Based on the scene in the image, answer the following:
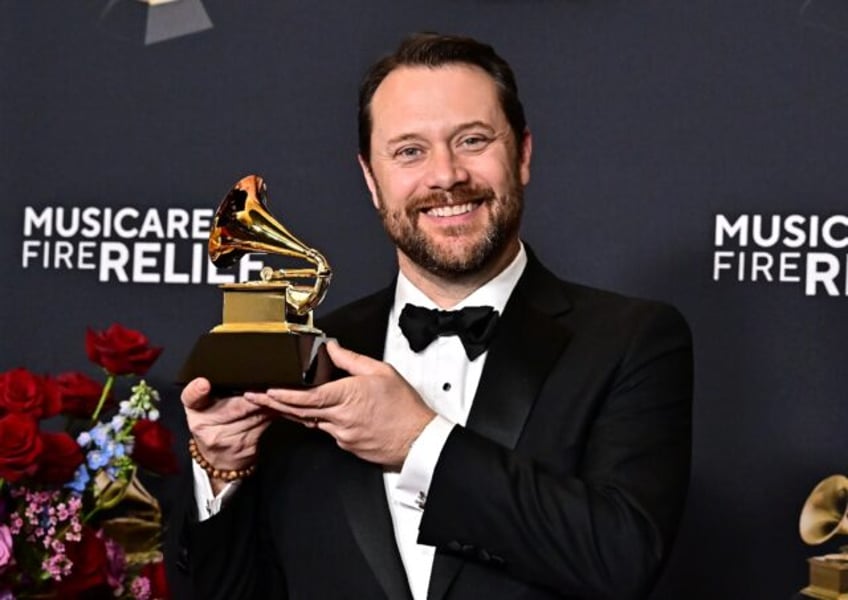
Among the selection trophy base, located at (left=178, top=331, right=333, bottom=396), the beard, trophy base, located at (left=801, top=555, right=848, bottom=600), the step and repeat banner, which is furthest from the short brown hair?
trophy base, located at (left=801, top=555, right=848, bottom=600)

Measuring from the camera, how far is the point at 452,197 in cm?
195

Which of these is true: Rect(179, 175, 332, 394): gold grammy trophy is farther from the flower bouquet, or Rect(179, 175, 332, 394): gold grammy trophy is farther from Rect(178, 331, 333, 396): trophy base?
the flower bouquet

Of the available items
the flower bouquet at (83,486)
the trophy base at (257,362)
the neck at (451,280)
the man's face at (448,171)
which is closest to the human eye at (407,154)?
the man's face at (448,171)

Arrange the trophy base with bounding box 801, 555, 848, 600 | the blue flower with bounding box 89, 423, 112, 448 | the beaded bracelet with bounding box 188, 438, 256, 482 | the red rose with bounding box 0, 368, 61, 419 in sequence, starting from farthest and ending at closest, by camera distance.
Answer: the blue flower with bounding box 89, 423, 112, 448 < the red rose with bounding box 0, 368, 61, 419 < the trophy base with bounding box 801, 555, 848, 600 < the beaded bracelet with bounding box 188, 438, 256, 482

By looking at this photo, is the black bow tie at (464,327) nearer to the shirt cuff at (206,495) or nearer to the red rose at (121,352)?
the shirt cuff at (206,495)

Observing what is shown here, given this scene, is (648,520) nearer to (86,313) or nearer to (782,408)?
(782,408)

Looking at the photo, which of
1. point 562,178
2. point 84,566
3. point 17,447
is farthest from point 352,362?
point 562,178

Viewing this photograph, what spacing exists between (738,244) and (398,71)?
2.95 ft

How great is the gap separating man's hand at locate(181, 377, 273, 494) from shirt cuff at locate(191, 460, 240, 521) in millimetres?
36

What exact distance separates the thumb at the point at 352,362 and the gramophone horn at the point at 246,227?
0.58 ft

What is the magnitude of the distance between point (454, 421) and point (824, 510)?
80 cm

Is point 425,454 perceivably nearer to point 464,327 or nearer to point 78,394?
point 464,327

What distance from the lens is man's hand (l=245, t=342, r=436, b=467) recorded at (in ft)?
5.57

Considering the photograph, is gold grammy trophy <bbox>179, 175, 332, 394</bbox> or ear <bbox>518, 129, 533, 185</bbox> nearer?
gold grammy trophy <bbox>179, 175, 332, 394</bbox>
